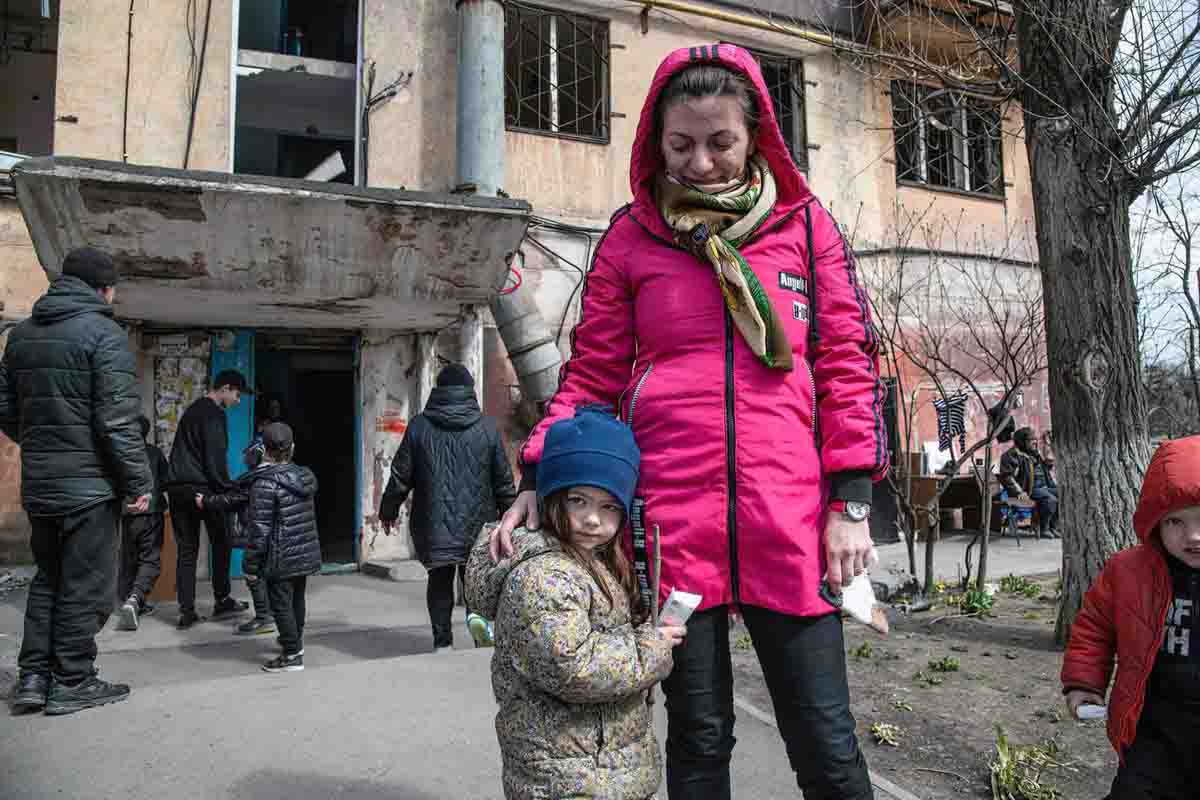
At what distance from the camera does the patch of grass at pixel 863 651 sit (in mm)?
4781

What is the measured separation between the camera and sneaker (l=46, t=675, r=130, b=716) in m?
3.64

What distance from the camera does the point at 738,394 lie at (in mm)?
1843

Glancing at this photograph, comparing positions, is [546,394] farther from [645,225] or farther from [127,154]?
[645,225]

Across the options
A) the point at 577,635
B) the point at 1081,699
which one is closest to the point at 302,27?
the point at 577,635

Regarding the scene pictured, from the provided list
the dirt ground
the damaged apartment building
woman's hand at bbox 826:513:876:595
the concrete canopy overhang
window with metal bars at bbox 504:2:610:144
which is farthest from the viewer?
window with metal bars at bbox 504:2:610:144

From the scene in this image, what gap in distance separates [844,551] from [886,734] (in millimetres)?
2163

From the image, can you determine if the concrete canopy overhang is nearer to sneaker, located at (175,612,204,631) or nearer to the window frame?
sneaker, located at (175,612,204,631)

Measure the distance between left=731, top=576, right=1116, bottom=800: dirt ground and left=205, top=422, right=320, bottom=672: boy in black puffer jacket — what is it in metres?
2.55

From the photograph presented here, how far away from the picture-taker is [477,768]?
308 cm

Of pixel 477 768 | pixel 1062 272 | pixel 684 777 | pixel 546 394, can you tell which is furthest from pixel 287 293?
pixel 684 777

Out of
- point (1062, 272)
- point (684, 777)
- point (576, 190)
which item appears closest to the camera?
point (684, 777)

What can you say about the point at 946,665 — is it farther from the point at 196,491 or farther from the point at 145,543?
the point at 145,543

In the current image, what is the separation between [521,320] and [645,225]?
723cm

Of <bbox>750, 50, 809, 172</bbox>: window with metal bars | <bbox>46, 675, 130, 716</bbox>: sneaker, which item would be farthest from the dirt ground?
<bbox>750, 50, 809, 172</bbox>: window with metal bars
